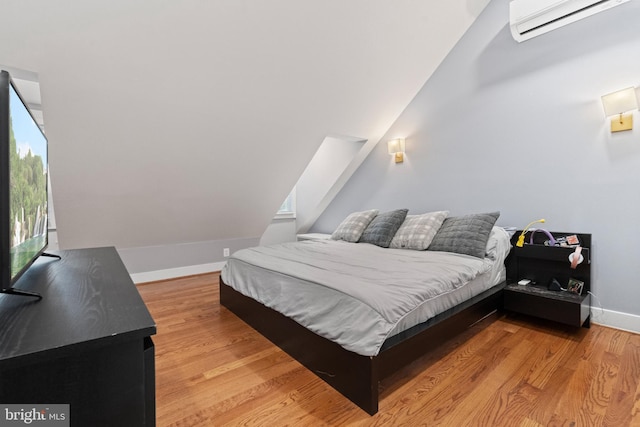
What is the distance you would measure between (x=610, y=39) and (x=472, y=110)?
1090 millimetres

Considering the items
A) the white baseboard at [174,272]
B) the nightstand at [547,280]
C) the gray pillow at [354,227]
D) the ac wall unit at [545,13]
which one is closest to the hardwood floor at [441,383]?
the nightstand at [547,280]

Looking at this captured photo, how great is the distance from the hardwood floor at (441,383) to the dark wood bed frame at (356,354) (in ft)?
0.20

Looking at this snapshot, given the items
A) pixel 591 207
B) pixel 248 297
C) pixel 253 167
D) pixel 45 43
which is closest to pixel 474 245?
pixel 591 207

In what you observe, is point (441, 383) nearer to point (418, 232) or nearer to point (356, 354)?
point (356, 354)

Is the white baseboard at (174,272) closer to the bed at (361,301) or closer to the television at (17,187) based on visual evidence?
the bed at (361,301)

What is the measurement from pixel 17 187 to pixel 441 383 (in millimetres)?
1958

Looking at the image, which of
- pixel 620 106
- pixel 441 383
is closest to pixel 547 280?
pixel 620 106

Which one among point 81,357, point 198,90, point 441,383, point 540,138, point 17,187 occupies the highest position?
point 198,90

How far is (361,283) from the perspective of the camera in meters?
1.70

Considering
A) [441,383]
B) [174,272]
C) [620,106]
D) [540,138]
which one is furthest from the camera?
[174,272]

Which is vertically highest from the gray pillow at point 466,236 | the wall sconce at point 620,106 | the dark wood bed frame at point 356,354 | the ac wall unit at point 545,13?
the ac wall unit at point 545,13

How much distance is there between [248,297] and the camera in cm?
240

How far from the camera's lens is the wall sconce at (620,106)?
2.20m

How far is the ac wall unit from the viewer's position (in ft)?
7.54
